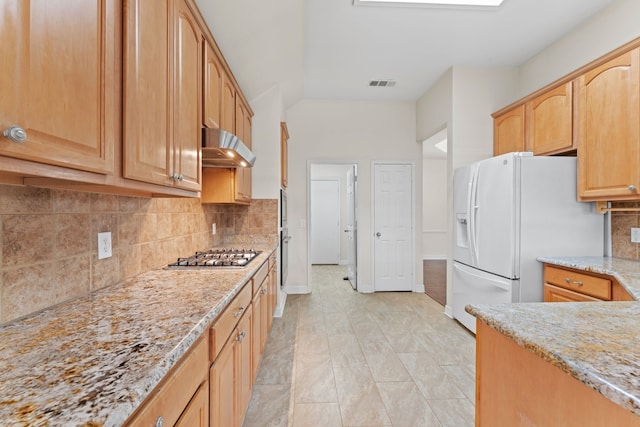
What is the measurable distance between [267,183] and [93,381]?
9.96ft

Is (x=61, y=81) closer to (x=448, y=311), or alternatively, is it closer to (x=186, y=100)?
(x=186, y=100)

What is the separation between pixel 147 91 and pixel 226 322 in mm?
995

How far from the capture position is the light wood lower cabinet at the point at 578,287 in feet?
6.21

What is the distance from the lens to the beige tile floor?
1876 mm

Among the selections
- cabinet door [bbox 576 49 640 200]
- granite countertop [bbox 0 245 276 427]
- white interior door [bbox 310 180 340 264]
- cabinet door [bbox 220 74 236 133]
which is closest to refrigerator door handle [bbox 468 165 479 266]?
cabinet door [bbox 576 49 640 200]

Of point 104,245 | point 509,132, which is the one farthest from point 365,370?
point 509,132

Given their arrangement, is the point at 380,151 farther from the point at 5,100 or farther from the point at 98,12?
the point at 5,100

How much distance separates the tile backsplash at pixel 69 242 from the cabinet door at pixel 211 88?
0.62 m

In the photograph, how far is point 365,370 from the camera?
7.85 feet

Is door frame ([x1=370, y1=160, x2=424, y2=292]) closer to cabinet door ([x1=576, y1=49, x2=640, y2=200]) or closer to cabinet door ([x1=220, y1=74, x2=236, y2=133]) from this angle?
cabinet door ([x1=576, y1=49, x2=640, y2=200])

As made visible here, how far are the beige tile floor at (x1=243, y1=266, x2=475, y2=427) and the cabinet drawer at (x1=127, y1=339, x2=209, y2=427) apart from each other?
107 cm

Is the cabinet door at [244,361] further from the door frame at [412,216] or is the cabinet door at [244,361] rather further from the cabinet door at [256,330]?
the door frame at [412,216]

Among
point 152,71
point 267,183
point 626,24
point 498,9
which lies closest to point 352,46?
point 498,9

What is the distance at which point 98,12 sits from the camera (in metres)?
0.92
